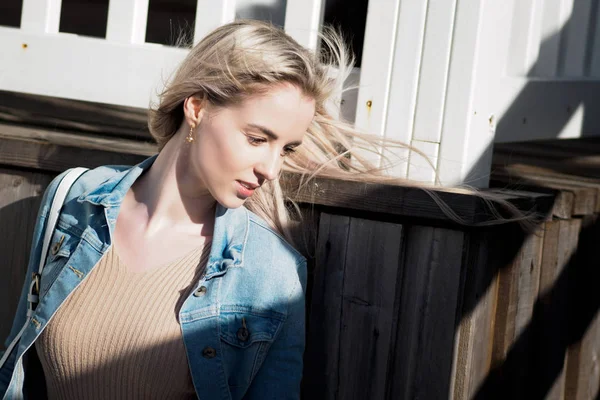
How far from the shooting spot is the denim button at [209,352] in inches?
86.4

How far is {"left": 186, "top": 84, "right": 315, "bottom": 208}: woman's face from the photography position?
2.14 m

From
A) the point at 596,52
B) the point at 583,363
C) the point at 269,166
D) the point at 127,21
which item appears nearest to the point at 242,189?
the point at 269,166

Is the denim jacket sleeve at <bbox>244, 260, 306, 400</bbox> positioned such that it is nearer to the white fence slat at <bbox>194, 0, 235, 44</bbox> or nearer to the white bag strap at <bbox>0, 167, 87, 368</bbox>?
the white bag strap at <bbox>0, 167, 87, 368</bbox>

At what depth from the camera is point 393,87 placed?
252cm

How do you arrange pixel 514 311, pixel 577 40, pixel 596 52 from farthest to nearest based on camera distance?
pixel 596 52
pixel 577 40
pixel 514 311

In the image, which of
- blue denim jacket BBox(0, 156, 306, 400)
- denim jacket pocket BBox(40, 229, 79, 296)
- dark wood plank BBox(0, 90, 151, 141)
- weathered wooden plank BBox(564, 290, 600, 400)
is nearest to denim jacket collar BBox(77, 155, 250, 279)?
blue denim jacket BBox(0, 156, 306, 400)

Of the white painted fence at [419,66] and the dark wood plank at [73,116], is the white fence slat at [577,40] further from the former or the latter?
the dark wood plank at [73,116]

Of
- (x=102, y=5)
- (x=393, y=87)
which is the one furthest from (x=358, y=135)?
(x=102, y=5)

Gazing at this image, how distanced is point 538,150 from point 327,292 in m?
2.70

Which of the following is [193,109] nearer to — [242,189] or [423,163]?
[242,189]

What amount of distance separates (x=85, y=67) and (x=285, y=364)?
4.20 feet

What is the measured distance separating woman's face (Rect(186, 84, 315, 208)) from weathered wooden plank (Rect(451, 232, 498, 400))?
55 cm

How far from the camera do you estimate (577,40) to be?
3.48 m

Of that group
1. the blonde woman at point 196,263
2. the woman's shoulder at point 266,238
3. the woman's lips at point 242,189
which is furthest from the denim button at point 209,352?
the woman's lips at point 242,189
